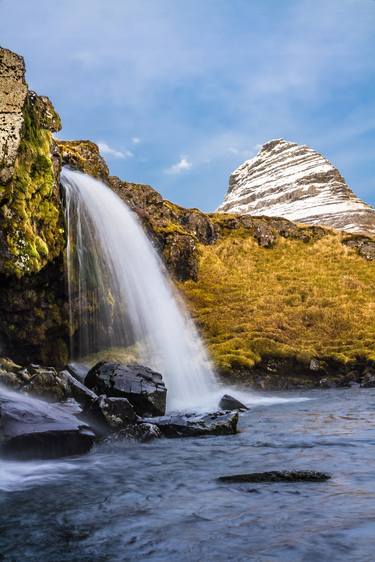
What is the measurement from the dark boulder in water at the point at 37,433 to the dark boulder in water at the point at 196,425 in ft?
7.52

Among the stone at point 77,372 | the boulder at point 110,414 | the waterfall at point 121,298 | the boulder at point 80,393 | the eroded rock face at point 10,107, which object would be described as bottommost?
the boulder at point 110,414

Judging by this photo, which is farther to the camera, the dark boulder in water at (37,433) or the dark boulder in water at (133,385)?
the dark boulder in water at (133,385)

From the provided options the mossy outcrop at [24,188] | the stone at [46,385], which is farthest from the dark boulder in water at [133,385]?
the mossy outcrop at [24,188]

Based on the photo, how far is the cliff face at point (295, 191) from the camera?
7594cm

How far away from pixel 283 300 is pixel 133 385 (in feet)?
86.5

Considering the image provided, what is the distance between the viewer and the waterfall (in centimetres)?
2355

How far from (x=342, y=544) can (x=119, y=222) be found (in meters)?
25.6

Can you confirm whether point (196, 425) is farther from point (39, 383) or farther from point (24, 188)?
point (24, 188)

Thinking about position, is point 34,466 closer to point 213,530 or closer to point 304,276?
point 213,530

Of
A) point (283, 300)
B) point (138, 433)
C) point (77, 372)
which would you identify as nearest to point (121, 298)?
point (77, 372)

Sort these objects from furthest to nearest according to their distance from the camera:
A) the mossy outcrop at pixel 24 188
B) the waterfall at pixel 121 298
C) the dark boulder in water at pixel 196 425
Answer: the waterfall at pixel 121 298 < the mossy outcrop at pixel 24 188 < the dark boulder in water at pixel 196 425

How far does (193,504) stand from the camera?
274 inches

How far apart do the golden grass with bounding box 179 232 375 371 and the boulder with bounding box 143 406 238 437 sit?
1342cm

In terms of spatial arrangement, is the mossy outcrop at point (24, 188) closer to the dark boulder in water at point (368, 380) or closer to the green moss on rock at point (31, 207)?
the green moss on rock at point (31, 207)
